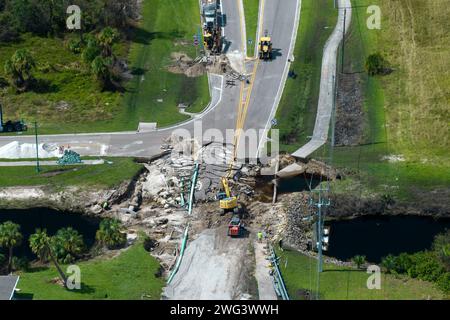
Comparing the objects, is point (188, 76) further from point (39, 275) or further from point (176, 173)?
point (39, 275)

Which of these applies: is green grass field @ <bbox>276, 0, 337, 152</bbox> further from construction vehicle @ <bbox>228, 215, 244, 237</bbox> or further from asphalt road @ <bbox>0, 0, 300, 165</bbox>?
construction vehicle @ <bbox>228, 215, 244, 237</bbox>

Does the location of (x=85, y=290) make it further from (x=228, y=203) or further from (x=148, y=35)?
(x=148, y=35)

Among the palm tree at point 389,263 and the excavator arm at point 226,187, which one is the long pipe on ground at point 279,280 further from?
the excavator arm at point 226,187

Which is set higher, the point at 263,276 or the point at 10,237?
the point at 10,237

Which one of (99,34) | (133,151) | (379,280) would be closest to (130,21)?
(99,34)

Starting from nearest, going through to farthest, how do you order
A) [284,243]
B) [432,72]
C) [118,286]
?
[118,286] → [284,243] → [432,72]

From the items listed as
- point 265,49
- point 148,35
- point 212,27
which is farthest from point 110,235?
point 148,35
